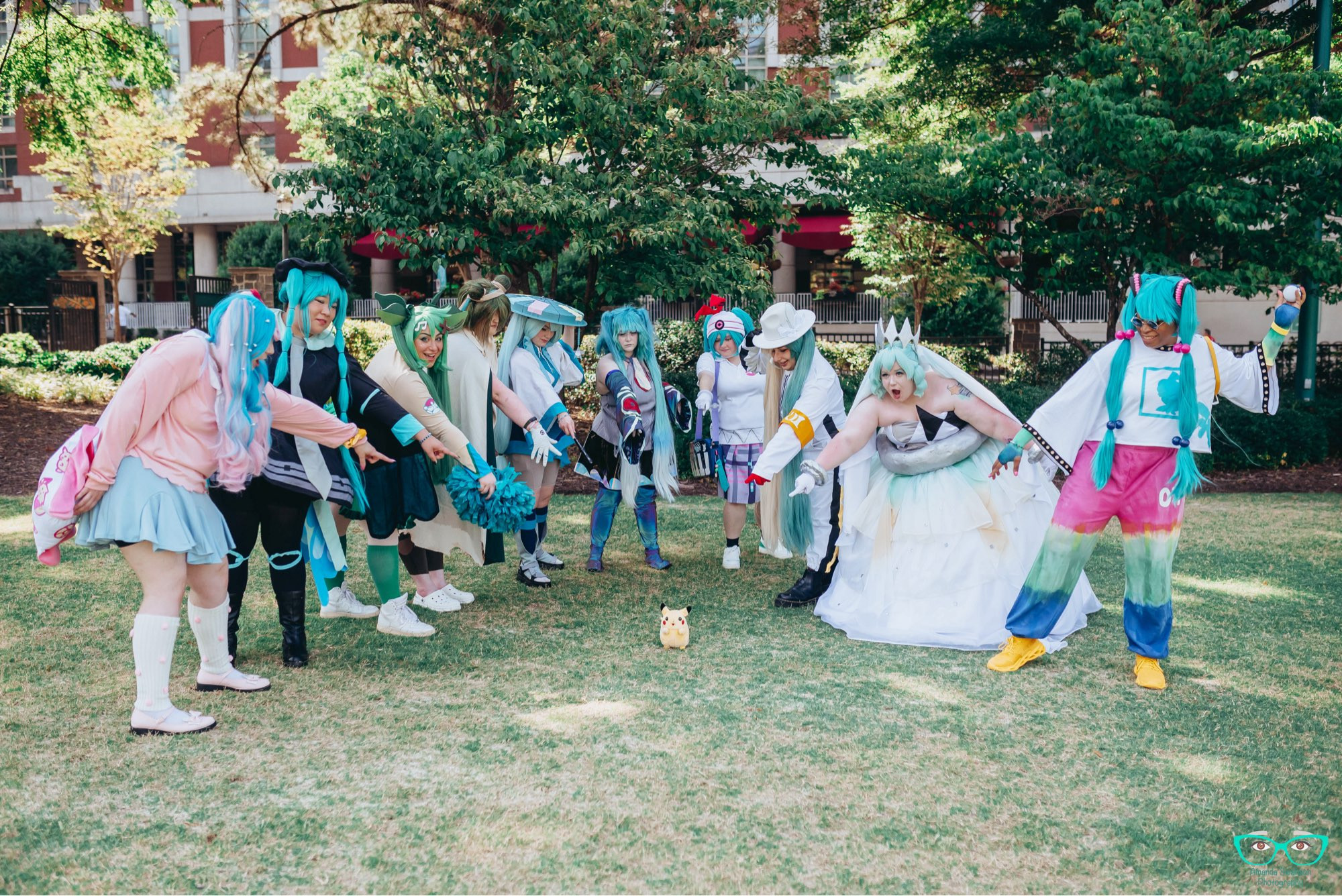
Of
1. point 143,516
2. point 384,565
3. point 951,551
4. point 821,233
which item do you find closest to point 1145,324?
point 951,551

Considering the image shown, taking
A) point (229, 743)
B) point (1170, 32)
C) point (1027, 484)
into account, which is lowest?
point (229, 743)

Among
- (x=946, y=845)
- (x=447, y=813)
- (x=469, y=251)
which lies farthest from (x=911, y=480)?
(x=469, y=251)

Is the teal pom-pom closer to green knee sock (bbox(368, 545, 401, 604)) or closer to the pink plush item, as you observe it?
green knee sock (bbox(368, 545, 401, 604))

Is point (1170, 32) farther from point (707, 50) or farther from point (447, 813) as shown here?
point (447, 813)

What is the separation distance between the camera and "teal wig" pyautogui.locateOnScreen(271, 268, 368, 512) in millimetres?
4840

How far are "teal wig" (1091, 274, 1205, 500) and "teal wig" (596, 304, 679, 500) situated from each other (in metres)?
3.04

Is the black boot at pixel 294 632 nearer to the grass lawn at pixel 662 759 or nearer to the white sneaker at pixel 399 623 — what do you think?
the grass lawn at pixel 662 759

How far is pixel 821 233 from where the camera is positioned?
28031mm

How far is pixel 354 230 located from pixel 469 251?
3.83 ft

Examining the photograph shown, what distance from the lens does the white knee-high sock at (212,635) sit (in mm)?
4566

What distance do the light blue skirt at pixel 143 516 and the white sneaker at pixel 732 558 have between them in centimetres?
392

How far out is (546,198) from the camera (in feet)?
33.2

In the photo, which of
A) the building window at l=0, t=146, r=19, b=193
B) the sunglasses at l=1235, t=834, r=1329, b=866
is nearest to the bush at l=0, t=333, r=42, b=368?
the sunglasses at l=1235, t=834, r=1329, b=866

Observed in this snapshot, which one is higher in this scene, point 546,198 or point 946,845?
point 546,198
